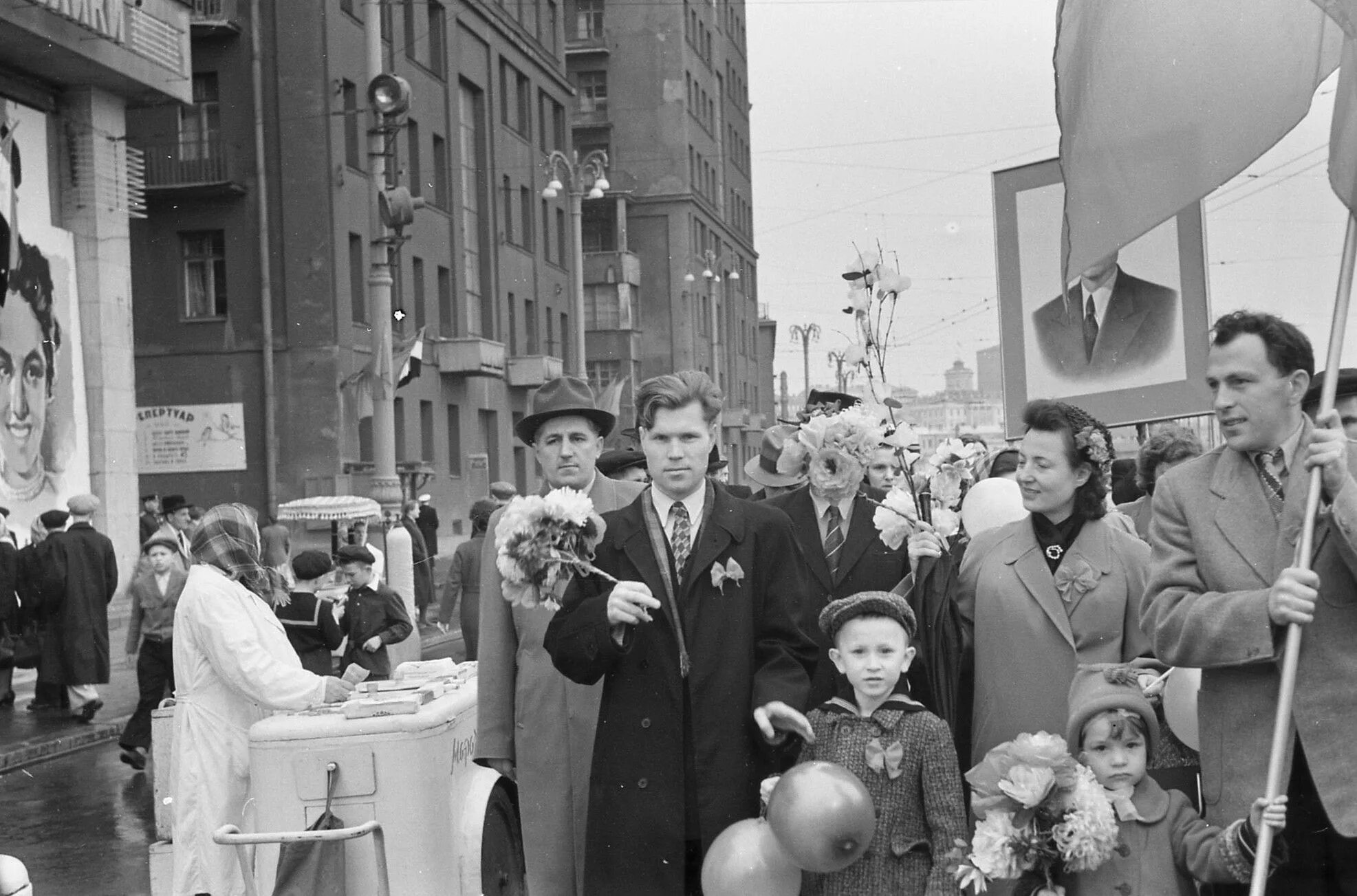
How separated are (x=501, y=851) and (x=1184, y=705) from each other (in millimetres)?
2973

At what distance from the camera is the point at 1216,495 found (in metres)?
4.28

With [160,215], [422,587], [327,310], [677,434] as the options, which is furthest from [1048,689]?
[160,215]

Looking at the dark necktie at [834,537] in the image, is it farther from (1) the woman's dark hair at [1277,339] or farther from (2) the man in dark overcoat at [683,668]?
(1) the woman's dark hair at [1277,339]

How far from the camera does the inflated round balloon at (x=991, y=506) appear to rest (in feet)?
19.9

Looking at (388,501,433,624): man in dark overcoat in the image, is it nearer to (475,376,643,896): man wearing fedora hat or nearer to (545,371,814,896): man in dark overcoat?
(475,376,643,896): man wearing fedora hat

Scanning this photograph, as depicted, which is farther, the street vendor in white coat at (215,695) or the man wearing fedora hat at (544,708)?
the street vendor in white coat at (215,695)

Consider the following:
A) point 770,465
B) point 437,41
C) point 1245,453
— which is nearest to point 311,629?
point 770,465

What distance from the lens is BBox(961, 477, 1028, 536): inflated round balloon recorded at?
6078 millimetres

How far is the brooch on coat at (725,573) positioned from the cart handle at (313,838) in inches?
72.3

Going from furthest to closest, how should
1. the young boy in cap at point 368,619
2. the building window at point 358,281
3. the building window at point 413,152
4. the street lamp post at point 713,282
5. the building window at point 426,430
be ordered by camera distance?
the street lamp post at point 713,282 → the building window at point 426,430 → the building window at point 413,152 → the building window at point 358,281 → the young boy in cap at point 368,619

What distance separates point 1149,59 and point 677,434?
1666mm

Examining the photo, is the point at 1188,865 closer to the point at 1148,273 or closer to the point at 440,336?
the point at 1148,273

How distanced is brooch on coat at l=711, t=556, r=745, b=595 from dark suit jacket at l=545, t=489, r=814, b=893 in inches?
1.0

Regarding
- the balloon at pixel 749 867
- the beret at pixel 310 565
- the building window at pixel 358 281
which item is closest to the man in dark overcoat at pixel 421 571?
the building window at pixel 358 281
